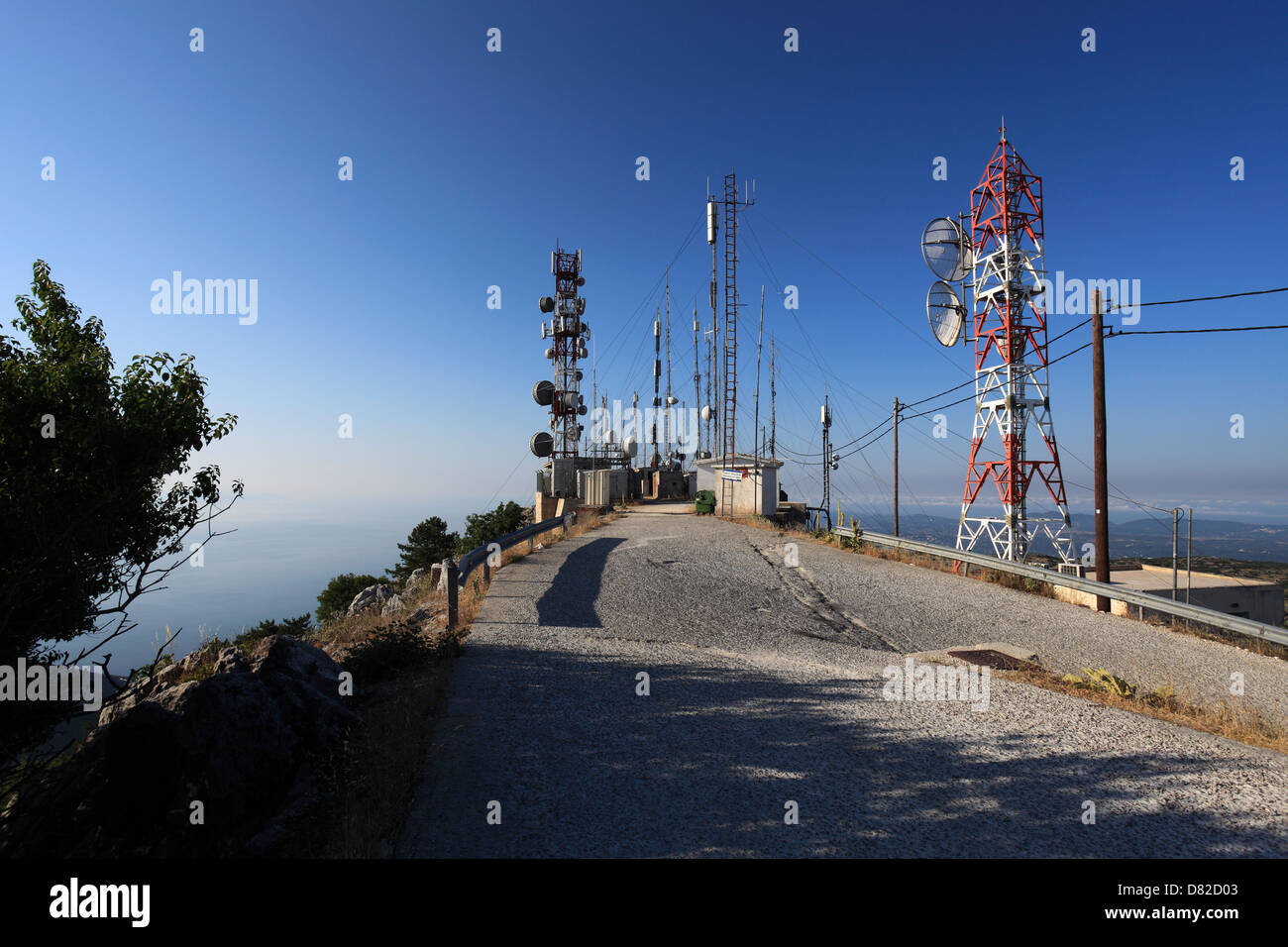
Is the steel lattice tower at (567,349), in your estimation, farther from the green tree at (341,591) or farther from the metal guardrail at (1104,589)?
the metal guardrail at (1104,589)

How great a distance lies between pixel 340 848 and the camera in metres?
3.71

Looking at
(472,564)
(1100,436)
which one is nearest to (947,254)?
(1100,436)

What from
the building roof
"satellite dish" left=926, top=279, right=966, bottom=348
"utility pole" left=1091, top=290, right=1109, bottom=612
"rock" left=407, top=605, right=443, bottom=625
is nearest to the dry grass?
"utility pole" left=1091, top=290, right=1109, bottom=612

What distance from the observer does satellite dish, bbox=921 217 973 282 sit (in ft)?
98.8

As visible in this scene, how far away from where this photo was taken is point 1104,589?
11539 mm

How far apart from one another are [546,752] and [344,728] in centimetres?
199

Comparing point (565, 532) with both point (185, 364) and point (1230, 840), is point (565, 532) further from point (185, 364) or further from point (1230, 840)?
point (1230, 840)

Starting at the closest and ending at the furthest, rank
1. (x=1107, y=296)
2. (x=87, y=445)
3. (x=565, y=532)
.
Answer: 1. (x=87, y=445)
2. (x=1107, y=296)
3. (x=565, y=532)

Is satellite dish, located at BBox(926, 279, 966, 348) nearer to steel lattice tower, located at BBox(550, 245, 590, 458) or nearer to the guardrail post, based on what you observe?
steel lattice tower, located at BBox(550, 245, 590, 458)

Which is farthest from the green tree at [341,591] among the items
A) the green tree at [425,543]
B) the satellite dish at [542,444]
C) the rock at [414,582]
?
the rock at [414,582]

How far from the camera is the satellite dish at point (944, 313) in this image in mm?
28859

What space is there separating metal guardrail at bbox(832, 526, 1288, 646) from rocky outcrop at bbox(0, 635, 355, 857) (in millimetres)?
12063

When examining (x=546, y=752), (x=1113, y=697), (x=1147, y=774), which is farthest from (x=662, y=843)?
(x=1113, y=697)

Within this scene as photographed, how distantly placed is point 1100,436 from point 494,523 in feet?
98.3
